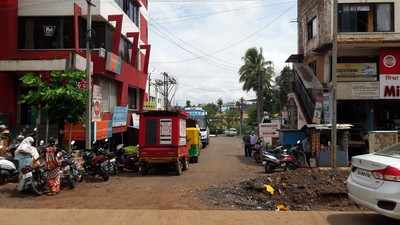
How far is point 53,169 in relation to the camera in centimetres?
1623

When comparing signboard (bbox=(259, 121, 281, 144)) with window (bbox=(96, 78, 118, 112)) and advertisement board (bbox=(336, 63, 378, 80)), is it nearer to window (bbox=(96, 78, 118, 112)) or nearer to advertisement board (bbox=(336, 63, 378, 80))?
advertisement board (bbox=(336, 63, 378, 80))

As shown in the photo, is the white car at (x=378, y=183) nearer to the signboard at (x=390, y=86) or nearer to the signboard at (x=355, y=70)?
the signboard at (x=390, y=86)

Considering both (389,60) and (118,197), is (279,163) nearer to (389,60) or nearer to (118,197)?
(118,197)

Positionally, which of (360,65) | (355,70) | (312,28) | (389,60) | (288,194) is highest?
(312,28)

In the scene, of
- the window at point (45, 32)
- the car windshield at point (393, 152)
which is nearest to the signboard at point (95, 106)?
the window at point (45, 32)

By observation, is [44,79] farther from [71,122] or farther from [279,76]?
[279,76]

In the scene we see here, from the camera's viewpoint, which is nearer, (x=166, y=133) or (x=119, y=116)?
(x=166, y=133)

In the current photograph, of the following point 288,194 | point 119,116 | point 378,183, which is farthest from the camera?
point 119,116

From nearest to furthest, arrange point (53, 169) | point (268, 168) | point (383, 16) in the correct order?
point (53, 169), point (268, 168), point (383, 16)

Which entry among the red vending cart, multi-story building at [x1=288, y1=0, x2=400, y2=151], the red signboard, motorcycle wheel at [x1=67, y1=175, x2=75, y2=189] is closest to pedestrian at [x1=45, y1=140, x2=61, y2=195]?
motorcycle wheel at [x1=67, y1=175, x2=75, y2=189]

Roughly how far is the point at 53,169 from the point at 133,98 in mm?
27868

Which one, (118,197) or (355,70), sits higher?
(355,70)

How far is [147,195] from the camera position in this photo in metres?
15.4

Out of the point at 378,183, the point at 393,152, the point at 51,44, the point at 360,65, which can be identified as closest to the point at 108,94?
the point at 51,44
